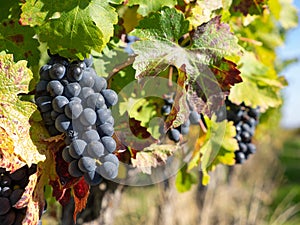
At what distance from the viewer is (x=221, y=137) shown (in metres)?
1.36

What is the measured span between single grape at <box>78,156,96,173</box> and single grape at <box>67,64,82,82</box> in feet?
0.57

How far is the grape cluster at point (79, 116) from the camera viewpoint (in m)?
0.95

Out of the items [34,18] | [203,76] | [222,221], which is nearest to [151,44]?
[203,76]

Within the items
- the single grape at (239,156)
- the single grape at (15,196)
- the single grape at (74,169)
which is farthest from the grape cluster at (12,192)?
the single grape at (239,156)

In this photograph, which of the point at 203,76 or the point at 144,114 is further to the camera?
the point at 144,114

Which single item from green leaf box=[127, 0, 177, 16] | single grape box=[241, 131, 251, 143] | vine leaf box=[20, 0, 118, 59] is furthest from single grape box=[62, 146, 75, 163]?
single grape box=[241, 131, 251, 143]

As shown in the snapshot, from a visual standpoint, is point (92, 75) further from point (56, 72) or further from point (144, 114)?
point (144, 114)

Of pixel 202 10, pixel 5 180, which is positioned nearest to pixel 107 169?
pixel 5 180

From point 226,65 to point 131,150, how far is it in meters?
0.31

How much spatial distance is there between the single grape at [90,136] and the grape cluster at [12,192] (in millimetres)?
146

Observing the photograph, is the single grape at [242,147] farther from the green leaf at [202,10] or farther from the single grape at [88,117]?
the single grape at [88,117]

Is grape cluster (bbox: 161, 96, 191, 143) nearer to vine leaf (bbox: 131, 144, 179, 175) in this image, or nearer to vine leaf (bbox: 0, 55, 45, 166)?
vine leaf (bbox: 131, 144, 179, 175)

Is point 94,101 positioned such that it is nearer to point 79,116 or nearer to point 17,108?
point 79,116

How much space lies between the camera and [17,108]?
94 cm
